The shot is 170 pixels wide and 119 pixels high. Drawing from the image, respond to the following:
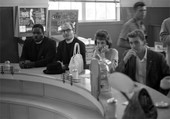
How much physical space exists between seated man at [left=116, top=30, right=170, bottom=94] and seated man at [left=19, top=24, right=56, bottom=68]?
1385mm

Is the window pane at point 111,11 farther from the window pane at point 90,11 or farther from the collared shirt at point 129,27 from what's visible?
the collared shirt at point 129,27

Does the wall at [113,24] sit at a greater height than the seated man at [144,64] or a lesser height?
greater

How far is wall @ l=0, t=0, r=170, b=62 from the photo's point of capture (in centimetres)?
556

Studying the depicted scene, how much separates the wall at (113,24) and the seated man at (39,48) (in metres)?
1.11

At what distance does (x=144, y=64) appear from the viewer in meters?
3.24

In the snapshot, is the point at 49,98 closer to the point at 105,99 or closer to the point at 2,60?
the point at 105,99

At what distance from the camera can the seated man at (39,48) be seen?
4.31 m

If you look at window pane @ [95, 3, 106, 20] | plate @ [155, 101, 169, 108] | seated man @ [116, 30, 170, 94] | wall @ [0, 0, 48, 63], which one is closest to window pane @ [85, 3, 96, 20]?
window pane @ [95, 3, 106, 20]

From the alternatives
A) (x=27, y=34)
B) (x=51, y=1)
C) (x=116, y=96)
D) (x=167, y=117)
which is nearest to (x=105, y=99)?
(x=116, y=96)

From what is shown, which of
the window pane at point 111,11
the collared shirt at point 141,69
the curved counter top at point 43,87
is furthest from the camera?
the window pane at point 111,11

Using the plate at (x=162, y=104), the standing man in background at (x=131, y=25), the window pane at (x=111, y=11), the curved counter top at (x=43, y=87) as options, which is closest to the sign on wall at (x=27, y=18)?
the curved counter top at (x=43, y=87)

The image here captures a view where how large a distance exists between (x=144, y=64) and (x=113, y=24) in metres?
3.80

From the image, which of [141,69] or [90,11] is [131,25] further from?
[90,11]

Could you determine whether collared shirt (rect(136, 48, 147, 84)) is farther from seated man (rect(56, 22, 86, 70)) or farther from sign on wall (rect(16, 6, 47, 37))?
sign on wall (rect(16, 6, 47, 37))
